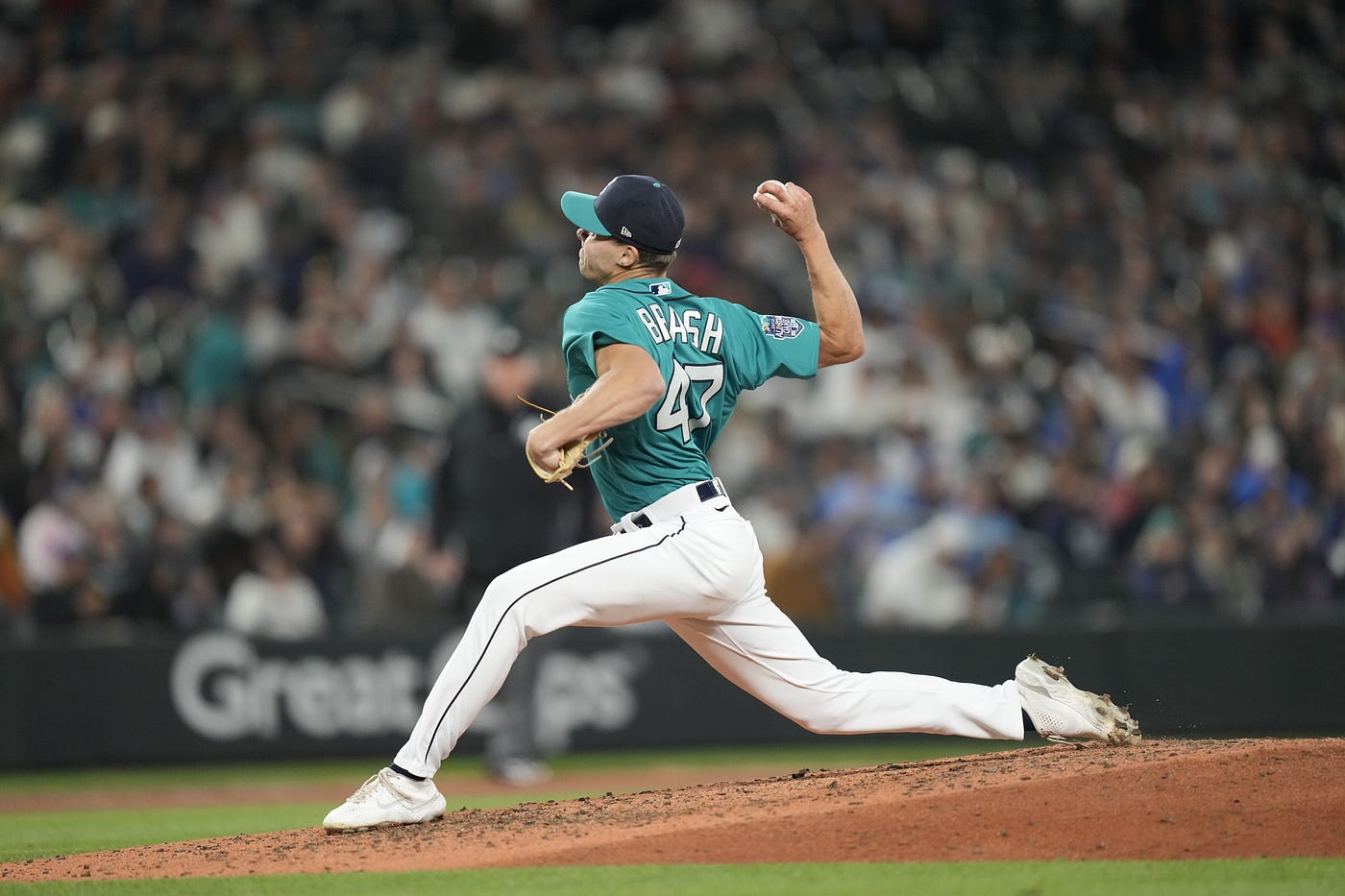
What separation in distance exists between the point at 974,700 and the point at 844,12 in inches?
433

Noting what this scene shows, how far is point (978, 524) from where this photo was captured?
11.0 m

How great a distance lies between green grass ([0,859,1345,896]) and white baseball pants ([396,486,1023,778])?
50cm

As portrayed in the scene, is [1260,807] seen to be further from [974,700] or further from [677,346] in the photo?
[677,346]

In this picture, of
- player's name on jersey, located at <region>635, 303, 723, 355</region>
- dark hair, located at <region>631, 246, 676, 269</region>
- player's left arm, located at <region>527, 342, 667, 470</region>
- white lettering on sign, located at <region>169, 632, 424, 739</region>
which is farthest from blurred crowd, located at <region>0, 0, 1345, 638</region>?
player's left arm, located at <region>527, 342, 667, 470</region>

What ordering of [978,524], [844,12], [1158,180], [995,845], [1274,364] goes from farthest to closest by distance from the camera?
[844,12], [1158,180], [1274,364], [978,524], [995,845]

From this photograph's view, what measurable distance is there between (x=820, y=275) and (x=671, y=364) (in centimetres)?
69

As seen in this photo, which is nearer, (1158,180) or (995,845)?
(995,845)

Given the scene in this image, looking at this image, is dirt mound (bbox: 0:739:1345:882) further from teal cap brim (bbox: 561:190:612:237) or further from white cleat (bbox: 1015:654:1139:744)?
teal cap brim (bbox: 561:190:612:237)

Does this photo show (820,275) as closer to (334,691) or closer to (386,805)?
(386,805)

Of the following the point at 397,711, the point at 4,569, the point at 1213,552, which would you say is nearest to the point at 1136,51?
the point at 1213,552

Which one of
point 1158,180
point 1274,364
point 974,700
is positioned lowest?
point 974,700

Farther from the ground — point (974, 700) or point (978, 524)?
point (978, 524)

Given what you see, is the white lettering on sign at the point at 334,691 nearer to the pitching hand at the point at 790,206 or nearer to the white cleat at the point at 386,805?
the white cleat at the point at 386,805

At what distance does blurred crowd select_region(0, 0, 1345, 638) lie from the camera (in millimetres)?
10805
